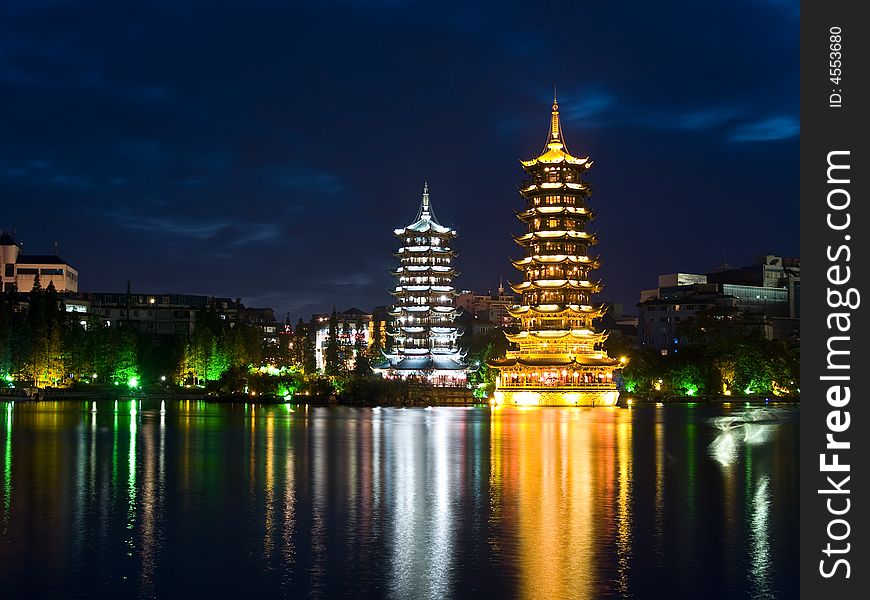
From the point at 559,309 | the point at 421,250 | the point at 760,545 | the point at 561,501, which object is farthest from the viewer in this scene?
the point at 421,250

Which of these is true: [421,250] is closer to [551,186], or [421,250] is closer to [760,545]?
[551,186]

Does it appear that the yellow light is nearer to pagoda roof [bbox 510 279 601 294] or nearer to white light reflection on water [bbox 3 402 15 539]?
pagoda roof [bbox 510 279 601 294]

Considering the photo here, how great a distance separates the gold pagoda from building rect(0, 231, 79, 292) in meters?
86.1

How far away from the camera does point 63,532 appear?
2759cm

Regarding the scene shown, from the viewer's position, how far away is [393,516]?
3048 centimetres

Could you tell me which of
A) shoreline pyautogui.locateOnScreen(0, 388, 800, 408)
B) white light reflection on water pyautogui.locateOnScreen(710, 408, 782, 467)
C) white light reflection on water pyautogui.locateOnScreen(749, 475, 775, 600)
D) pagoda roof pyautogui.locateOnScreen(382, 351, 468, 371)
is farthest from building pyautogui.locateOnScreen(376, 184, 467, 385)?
white light reflection on water pyautogui.locateOnScreen(749, 475, 775, 600)

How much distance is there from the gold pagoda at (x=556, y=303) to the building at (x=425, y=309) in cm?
1560

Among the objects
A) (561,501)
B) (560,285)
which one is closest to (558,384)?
(560,285)

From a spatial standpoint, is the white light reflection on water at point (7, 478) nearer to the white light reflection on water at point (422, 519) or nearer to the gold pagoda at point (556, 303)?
the white light reflection on water at point (422, 519)

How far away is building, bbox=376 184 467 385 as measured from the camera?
13312 centimetres

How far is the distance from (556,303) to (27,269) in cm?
9829

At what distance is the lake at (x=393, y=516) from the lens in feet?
74.2

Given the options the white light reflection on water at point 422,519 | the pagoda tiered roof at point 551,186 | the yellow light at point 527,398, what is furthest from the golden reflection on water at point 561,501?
the pagoda tiered roof at point 551,186

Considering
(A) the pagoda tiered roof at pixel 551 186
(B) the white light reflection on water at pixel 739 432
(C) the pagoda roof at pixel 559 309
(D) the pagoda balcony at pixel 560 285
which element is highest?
(A) the pagoda tiered roof at pixel 551 186
